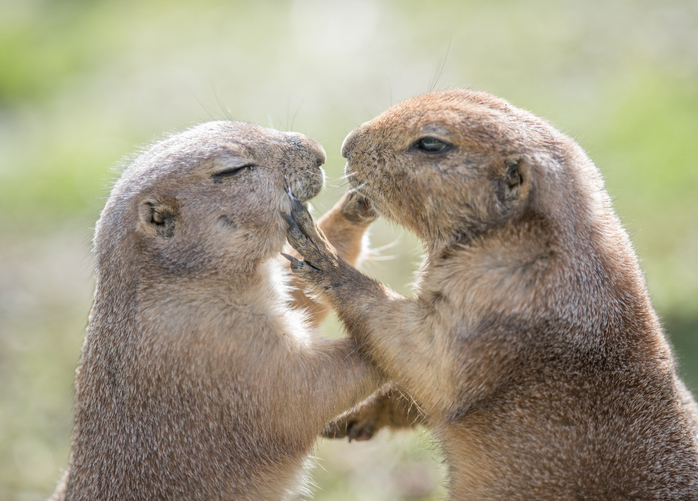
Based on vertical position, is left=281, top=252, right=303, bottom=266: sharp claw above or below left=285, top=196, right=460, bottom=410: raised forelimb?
above

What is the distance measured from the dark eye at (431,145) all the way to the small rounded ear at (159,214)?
5.09ft

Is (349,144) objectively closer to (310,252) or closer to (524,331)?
(310,252)

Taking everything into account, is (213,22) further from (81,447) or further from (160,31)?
(81,447)

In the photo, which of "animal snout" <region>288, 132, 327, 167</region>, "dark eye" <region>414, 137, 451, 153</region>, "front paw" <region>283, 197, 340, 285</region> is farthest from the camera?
"animal snout" <region>288, 132, 327, 167</region>

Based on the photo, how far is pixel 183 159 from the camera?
4.72 metres

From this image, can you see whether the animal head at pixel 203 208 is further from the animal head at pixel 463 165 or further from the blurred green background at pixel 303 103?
the blurred green background at pixel 303 103

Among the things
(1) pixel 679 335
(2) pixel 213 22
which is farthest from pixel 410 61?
(1) pixel 679 335

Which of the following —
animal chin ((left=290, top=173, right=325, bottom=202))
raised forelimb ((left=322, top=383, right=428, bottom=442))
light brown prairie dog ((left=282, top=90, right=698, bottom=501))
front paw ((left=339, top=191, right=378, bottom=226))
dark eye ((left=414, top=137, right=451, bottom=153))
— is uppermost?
dark eye ((left=414, top=137, right=451, bottom=153))

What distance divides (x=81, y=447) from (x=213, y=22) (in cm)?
1430

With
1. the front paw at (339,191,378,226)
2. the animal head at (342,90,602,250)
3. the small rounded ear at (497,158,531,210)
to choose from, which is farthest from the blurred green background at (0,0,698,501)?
the small rounded ear at (497,158,531,210)

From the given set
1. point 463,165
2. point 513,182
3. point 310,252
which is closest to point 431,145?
point 463,165

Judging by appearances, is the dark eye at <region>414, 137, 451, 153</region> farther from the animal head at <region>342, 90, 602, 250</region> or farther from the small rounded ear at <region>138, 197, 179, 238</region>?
the small rounded ear at <region>138, 197, 179, 238</region>

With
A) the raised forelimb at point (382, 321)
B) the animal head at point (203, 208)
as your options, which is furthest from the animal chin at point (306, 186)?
the raised forelimb at point (382, 321)

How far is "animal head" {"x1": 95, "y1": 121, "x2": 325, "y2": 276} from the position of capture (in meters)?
4.61
